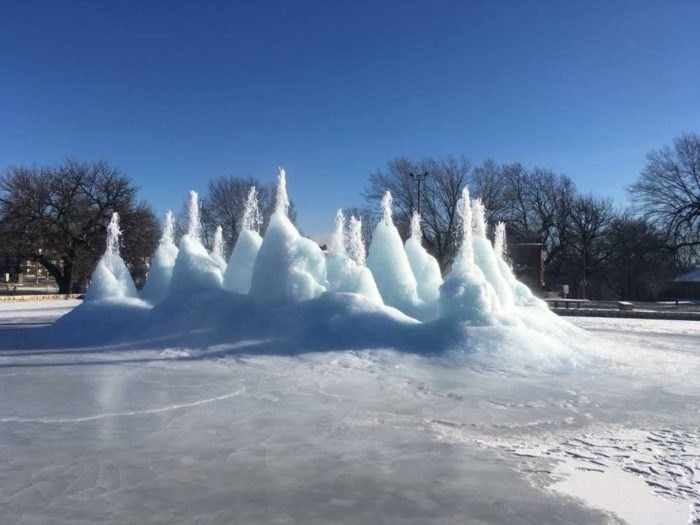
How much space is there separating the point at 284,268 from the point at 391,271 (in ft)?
15.7

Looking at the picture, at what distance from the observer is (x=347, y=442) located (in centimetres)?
685

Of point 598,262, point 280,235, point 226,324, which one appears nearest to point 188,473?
point 226,324

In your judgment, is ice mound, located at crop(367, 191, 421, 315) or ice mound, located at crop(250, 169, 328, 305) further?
ice mound, located at crop(367, 191, 421, 315)

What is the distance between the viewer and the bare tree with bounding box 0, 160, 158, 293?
43719 mm

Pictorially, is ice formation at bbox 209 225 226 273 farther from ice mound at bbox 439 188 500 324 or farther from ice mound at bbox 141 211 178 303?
ice mound at bbox 439 188 500 324

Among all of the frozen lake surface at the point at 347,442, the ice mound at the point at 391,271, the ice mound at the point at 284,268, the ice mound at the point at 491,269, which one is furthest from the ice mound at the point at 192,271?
the ice mound at the point at 491,269

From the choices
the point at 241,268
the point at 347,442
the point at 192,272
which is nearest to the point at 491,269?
the point at 241,268

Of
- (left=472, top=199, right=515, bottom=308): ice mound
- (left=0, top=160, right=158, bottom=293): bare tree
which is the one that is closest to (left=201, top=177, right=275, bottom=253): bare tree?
(left=0, top=160, right=158, bottom=293): bare tree

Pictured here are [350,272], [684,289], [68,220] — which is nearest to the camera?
[350,272]

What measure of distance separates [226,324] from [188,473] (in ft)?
32.7

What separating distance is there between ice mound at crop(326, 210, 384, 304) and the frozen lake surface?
4.34 metres

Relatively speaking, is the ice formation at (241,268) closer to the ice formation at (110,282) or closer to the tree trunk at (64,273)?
the ice formation at (110,282)

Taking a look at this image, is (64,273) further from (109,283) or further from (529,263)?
(529,263)

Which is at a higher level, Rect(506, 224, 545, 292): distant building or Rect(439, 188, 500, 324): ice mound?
Rect(506, 224, 545, 292): distant building
